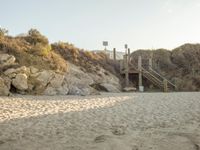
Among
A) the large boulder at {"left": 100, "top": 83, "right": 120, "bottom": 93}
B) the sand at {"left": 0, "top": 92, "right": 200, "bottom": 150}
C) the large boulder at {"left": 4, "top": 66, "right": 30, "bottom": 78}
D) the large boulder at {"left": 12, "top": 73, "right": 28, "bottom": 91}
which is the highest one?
the large boulder at {"left": 4, "top": 66, "right": 30, "bottom": 78}

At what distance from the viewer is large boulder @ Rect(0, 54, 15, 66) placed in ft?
54.9

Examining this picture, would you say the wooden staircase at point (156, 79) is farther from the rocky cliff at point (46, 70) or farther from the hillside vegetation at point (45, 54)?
the hillside vegetation at point (45, 54)

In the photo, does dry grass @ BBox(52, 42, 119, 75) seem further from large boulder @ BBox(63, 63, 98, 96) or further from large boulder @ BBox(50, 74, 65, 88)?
large boulder @ BBox(50, 74, 65, 88)

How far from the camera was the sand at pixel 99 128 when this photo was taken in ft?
20.0

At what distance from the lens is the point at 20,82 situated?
15922 millimetres

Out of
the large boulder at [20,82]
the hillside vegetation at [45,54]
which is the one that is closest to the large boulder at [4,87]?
the large boulder at [20,82]

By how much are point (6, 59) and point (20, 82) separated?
1987 millimetres

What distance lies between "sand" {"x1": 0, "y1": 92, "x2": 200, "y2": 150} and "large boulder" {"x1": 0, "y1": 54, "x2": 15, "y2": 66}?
19.0 feet

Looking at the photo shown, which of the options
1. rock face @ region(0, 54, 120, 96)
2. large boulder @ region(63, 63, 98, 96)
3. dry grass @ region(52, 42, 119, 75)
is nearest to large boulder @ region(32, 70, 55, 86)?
rock face @ region(0, 54, 120, 96)

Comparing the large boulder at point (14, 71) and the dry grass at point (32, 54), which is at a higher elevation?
the dry grass at point (32, 54)

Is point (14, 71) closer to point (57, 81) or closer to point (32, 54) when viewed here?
point (57, 81)

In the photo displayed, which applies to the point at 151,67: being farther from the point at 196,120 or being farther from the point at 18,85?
the point at 196,120

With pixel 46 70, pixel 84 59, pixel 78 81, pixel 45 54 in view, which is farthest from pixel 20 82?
pixel 84 59

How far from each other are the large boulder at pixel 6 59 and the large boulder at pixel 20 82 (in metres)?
1.30
